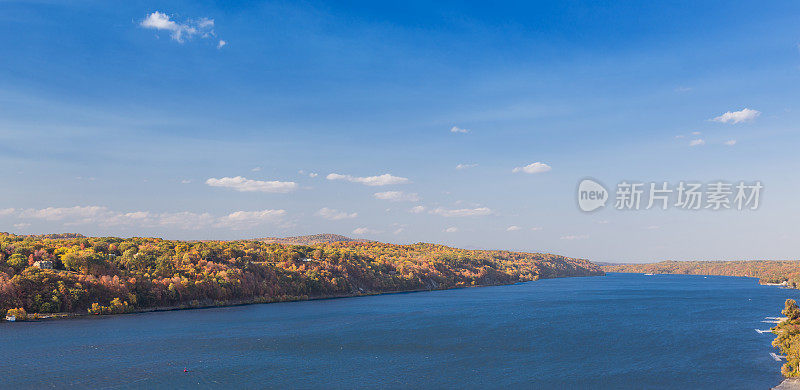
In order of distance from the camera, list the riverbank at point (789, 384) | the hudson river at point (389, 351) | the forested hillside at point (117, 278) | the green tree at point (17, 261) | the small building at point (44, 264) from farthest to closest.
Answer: the small building at point (44, 264) → the green tree at point (17, 261) → the forested hillside at point (117, 278) → the hudson river at point (389, 351) → the riverbank at point (789, 384)

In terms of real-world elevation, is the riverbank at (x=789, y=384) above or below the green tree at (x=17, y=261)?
below

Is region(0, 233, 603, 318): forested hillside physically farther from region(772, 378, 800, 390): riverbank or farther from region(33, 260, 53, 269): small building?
region(772, 378, 800, 390): riverbank

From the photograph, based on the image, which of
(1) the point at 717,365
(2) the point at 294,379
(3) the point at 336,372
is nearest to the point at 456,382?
(3) the point at 336,372

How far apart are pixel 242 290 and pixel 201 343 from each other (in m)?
87.6

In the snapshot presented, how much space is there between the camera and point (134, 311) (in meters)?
144

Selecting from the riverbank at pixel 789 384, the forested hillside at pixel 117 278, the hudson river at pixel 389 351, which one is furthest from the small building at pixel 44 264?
the riverbank at pixel 789 384

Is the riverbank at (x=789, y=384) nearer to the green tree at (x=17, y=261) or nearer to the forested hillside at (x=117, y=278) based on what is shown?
the forested hillside at (x=117, y=278)

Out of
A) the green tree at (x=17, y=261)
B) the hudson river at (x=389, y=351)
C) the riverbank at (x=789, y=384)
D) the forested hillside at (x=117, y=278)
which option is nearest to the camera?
the riverbank at (x=789, y=384)

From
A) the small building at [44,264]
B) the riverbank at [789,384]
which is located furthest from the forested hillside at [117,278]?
the riverbank at [789,384]

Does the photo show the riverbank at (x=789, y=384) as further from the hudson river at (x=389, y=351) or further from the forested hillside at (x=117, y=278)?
the forested hillside at (x=117, y=278)

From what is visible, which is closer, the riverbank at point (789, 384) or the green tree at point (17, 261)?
the riverbank at point (789, 384)

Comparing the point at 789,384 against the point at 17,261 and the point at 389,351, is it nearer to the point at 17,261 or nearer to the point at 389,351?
the point at 389,351

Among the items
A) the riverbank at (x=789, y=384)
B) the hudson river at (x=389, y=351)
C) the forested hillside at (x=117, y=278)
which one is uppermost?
the forested hillside at (x=117, y=278)

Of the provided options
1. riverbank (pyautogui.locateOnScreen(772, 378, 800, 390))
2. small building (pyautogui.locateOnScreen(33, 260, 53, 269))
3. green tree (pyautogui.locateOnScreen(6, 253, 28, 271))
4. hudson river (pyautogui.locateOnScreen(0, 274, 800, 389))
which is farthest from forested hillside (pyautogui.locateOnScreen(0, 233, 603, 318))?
riverbank (pyautogui.locateOnScreen(772, 378, 800, 390))
